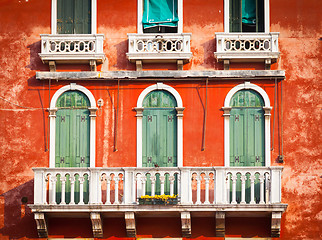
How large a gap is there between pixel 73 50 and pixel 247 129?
5.68 m

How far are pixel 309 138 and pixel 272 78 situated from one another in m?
2.08

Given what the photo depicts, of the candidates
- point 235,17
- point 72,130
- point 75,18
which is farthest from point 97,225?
point 235,17

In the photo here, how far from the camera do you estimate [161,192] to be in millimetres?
28391

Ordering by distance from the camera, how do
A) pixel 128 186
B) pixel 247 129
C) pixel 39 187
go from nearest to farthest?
pixel 128 186 → pixel 39 187 → pixel 247 129

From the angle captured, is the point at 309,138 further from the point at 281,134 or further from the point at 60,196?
the point at 60,196

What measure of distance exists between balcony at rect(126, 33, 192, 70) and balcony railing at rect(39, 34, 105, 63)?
93cm

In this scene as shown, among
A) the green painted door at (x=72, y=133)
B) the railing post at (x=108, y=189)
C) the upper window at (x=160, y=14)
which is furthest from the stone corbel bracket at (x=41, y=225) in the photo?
the upper window at (x=160, y=14)

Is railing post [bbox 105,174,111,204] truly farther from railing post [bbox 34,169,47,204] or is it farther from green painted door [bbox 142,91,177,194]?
railing post [bbox 34,169,47,204]

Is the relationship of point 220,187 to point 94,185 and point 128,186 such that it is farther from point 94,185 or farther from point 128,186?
point 94,185

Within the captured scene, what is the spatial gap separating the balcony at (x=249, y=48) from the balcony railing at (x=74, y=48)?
3.51 meters

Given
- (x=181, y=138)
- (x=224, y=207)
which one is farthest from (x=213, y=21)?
(x=224, y=207)

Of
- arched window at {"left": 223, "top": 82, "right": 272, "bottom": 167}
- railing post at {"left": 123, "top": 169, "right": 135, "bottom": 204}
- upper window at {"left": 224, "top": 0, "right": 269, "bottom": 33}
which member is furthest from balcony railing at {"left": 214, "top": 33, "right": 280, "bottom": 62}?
railing post at {"left": 123, "top": 169, "right": 135, "bottom": 204}

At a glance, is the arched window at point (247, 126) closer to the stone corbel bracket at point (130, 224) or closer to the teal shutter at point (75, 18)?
the stone corbel bracket at point (130, 224)

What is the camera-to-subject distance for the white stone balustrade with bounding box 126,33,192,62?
2969 cm
